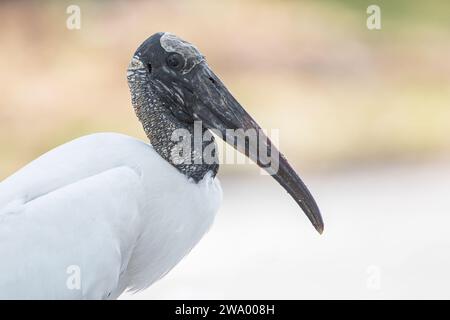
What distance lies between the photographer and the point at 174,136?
496 centimetres

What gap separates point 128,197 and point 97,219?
16 cm

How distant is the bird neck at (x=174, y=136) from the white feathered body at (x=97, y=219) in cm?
4

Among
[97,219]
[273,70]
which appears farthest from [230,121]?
[273,70]

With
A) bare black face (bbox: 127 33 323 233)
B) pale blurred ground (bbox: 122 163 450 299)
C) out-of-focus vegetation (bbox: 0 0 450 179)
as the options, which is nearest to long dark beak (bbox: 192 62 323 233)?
bare black face (bbox: 127 33 323 233)

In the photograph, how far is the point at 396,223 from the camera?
9680 millimetres

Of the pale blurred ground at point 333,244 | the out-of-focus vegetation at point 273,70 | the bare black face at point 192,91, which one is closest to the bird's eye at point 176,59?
the bare black face at point 192,91

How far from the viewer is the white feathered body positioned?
14.9 ft

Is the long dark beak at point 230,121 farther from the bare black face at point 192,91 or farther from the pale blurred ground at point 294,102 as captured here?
the pale blurred ground at point 294,102

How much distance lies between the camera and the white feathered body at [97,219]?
454 centimetres

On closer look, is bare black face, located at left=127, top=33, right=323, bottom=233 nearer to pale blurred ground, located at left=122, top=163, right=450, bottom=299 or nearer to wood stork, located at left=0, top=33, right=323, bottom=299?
wood stork, located at left=0, top=33, right=323, bottom=299

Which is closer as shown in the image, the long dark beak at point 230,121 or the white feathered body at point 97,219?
the white feathered body at point 97,219

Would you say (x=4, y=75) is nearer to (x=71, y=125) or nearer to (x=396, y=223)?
(x=71, y=125)
